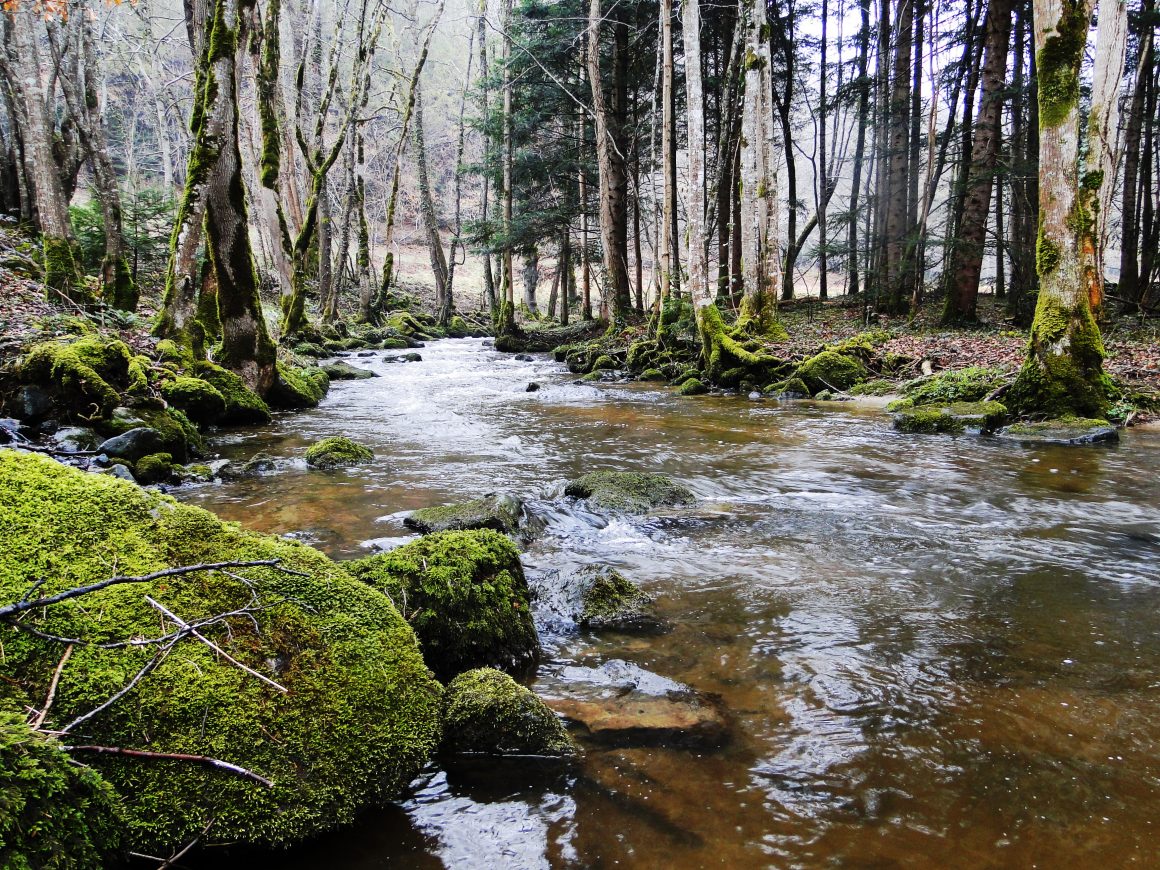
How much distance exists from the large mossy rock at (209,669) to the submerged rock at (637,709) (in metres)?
0.65

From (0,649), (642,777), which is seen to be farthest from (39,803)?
(642,777)

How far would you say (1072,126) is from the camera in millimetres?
7820

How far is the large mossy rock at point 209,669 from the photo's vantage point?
67.7 inches

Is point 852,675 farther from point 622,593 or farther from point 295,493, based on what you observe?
point 295,493

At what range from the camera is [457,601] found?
119 inches

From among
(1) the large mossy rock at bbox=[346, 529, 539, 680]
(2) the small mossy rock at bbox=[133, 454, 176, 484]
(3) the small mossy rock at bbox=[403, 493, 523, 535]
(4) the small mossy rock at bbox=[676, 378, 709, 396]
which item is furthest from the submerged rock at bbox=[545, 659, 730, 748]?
(4) the small mossy rock at bbox=[676, 378, 709, 396]

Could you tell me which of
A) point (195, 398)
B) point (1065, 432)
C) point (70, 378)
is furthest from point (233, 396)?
point (1065, 432)

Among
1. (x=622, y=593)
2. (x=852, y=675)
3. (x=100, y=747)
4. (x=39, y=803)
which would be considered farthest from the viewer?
(x=622, y=593)

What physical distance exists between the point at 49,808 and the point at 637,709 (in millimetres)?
1931

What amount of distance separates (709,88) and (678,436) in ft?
67.2

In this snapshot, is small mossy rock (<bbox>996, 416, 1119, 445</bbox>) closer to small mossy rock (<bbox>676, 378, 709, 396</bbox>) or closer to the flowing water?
the flowing water

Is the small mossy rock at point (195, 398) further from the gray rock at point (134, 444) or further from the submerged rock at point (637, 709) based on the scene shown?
the submerged rock at point (637, 709)

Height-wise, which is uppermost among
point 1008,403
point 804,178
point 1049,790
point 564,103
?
point 804,178

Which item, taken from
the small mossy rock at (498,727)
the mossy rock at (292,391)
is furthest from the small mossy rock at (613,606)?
the mossy rock at (292,391)
